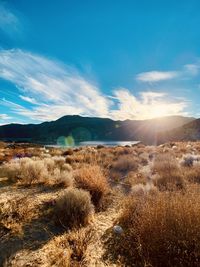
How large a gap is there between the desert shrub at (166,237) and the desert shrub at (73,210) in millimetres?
882

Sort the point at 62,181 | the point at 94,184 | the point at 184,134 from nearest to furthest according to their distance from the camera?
the point at 94,184
the point at 62,181
the point at 184,134

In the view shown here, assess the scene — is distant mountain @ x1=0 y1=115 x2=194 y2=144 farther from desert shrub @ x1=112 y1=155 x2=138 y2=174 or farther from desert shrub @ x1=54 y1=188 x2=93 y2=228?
desert shrub @ x1=54 y1=188 x2=93 y2=228

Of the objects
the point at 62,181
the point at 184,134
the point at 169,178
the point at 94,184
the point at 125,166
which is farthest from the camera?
the point at 184,134

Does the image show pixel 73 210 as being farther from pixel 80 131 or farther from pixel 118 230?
pixel 80 131

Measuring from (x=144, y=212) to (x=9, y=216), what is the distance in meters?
2.40

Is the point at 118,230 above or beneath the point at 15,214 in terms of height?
beneath

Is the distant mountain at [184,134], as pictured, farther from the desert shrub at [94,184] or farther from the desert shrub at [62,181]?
the desert shrub at [94,184]

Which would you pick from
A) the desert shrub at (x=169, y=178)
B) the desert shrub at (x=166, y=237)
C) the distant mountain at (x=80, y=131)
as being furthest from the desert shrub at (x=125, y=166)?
the distant mountain at (x=80, y=131)

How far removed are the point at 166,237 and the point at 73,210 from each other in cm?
203

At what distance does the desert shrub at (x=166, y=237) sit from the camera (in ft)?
11.0

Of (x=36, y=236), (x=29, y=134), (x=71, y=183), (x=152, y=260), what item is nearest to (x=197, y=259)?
(x=152, y=260)

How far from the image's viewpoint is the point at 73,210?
496cm

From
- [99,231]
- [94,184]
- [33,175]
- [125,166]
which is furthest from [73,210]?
[125,166]

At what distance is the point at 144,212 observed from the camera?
13.9ft
